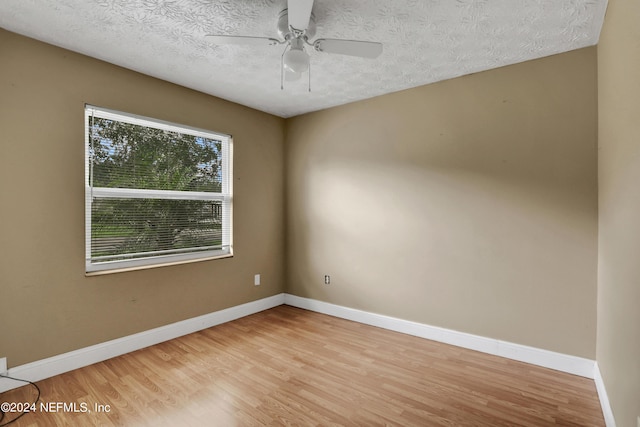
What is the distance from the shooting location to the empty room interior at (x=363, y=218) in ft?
6.42

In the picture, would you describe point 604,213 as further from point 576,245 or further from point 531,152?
point 531,152

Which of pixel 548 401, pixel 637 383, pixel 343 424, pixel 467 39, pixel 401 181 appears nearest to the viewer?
pixel 637 383

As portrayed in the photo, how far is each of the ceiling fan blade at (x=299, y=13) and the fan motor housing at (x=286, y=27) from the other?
16 centimetres

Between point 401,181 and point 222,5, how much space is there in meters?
2.20

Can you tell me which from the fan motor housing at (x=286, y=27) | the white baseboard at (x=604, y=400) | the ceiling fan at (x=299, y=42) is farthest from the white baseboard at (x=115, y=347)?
the white baseboard at (x=604, y=400)

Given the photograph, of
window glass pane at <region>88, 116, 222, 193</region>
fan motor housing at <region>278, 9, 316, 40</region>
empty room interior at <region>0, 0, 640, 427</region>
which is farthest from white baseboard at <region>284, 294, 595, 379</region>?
fan motor housing at <region>278, 9, 316, 40</region>

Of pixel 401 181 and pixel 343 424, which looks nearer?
pixel 343 424

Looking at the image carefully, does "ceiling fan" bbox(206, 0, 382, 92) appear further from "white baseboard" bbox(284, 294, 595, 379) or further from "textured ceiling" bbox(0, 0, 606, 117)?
"white baseboard" bbox(284, 294, 595, 379)

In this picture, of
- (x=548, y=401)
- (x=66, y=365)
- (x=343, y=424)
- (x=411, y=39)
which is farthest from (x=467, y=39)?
(x=66, y=365)

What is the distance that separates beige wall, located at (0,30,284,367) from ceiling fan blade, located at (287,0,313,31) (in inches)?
71.6

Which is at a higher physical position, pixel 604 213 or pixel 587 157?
pixel 587 157

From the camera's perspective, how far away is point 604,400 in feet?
6.55

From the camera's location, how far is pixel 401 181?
3.31 m

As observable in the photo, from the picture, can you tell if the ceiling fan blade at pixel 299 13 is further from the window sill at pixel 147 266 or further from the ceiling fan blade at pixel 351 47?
the window sill at pixel 147 266
